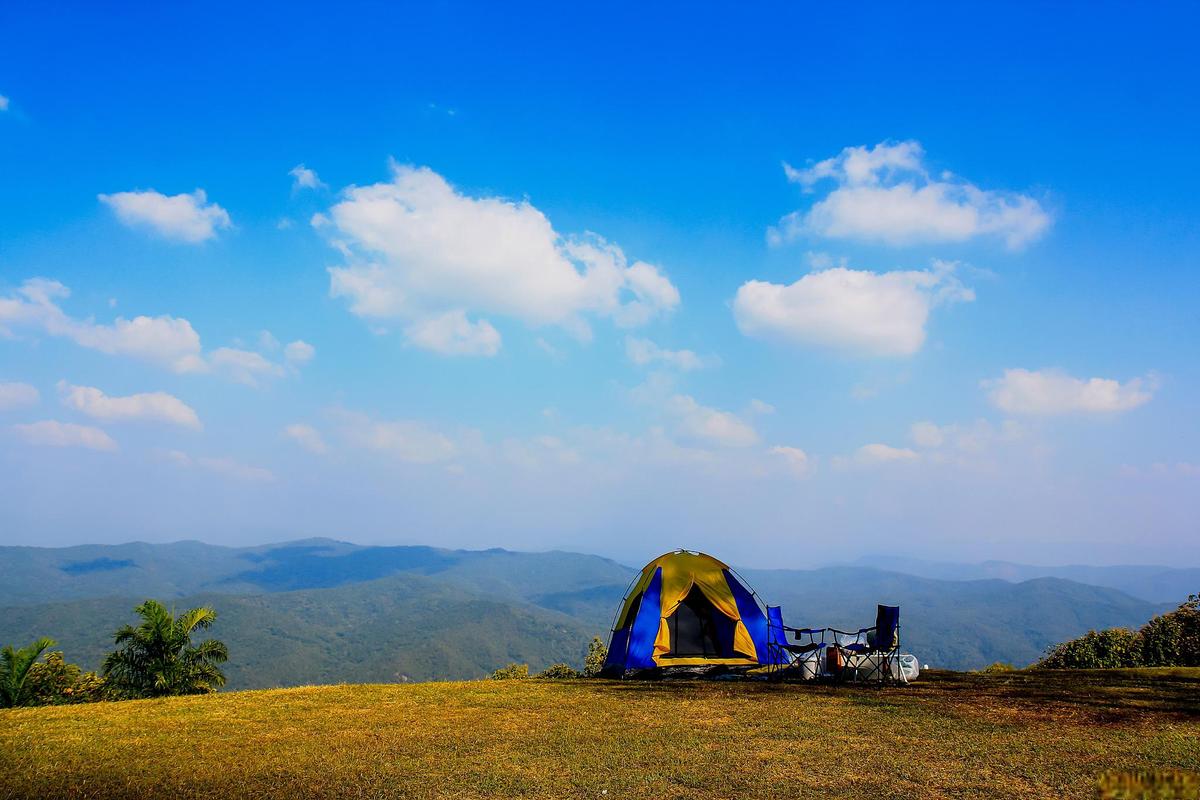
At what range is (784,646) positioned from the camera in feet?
56.4

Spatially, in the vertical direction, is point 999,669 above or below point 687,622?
below

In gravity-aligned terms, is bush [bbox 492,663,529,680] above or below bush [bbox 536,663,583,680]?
below

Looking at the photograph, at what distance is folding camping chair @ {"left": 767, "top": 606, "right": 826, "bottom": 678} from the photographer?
1677 cm

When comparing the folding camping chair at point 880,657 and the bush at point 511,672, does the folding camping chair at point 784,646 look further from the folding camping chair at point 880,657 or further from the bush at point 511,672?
the bush at point 511,672

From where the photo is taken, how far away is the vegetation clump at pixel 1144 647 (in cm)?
2331

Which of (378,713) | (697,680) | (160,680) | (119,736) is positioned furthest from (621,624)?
(160,680)

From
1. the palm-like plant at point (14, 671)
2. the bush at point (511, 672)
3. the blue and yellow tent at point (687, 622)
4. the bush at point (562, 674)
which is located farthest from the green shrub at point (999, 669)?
the palm-like plant at point (14, 671)

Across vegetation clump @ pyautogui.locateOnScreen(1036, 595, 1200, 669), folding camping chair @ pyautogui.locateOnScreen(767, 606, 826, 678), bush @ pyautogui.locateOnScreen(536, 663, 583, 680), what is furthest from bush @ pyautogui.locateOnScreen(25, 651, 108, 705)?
vegetation clump @ pyautogui.locateOnScreen(1036, 595, 1200, 669)

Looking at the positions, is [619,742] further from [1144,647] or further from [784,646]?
[1144,647]

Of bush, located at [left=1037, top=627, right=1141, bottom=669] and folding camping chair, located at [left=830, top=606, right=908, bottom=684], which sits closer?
folding camping chair, located at [left=830, top=606, right=908, bottom=684]

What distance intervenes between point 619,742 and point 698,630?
8950mm

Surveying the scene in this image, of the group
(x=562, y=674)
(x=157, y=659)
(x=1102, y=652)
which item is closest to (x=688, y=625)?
(x=562, y=674)

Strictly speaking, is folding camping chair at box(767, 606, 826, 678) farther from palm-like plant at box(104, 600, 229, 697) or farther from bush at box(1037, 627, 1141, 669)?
palm-like plant at box(104, 600, 229, 697)

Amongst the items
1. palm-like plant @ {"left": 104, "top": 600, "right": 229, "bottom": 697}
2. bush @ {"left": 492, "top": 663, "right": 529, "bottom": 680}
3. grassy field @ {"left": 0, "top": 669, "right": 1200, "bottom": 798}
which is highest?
grassy field @ {"left": 0, "top": 669, "right": 1200, "bottom": 798}
